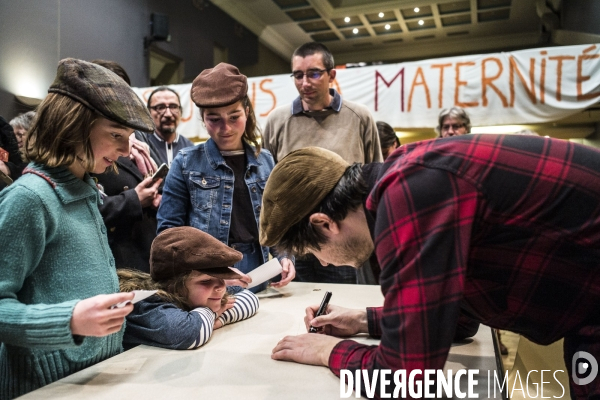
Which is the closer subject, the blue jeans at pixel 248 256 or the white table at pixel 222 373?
the white table at pixel 222 373

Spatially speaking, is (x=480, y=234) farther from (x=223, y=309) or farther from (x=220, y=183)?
(x=220, y=183)

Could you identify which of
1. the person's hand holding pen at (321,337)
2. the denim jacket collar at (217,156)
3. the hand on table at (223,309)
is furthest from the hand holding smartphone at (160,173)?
the person's hand holding pen at (321,337)

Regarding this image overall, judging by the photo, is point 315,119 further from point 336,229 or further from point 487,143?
point 487,143

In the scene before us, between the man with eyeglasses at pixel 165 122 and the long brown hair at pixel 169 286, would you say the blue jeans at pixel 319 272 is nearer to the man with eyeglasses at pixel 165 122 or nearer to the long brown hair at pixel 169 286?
the long brown hair at pixel 169 286

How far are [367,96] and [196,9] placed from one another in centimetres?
414

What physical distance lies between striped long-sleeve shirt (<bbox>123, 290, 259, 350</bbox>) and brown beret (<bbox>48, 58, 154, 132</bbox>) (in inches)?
20.1

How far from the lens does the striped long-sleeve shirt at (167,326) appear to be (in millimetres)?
1296

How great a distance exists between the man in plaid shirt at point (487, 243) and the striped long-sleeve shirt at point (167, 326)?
51 cm

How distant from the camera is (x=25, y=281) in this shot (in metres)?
1.09

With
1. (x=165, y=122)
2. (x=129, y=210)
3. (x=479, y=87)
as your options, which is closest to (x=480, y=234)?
(x=129, y=210)

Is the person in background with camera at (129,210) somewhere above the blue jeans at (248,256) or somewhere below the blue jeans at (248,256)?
above

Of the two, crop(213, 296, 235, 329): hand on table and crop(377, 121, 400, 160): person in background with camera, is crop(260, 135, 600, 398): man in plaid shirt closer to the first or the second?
crop(213, 296, 235, 329): hand on table

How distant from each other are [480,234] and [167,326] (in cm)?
86

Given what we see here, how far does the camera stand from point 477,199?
2.70 feet
